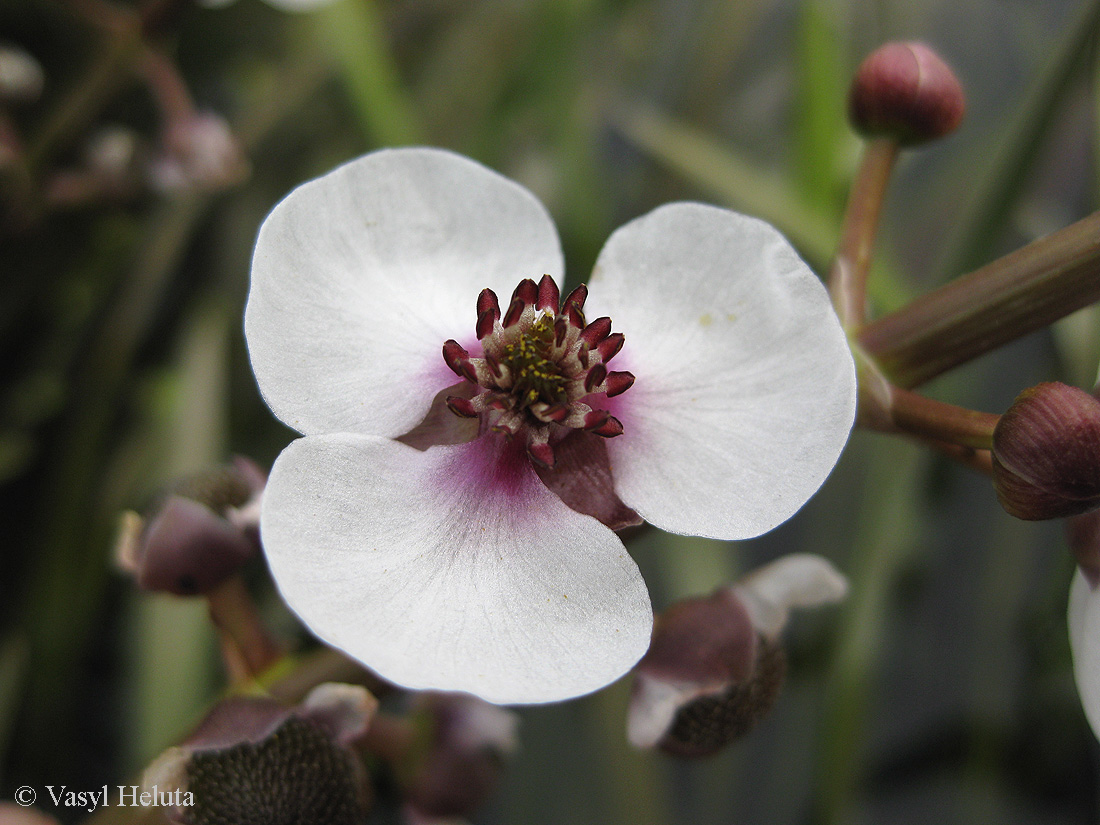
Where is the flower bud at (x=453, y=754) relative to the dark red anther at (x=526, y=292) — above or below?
below

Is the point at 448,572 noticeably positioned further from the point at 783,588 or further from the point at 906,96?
the point at 906,96

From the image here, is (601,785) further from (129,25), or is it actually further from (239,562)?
(129,25)

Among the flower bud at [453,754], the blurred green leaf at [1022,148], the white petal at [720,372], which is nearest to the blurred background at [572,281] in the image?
the blurred green leaf at [1022,148]

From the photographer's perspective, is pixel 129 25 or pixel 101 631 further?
pixel 101 631

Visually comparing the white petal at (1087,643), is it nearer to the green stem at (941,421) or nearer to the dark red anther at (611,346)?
the green stem at (941,421)

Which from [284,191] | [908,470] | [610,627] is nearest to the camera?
[610,627]

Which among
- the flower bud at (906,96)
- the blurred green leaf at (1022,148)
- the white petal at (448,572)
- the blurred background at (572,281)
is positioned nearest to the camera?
the white petal at (448,572)

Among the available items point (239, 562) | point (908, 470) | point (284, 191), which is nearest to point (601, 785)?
point (908, 470)
